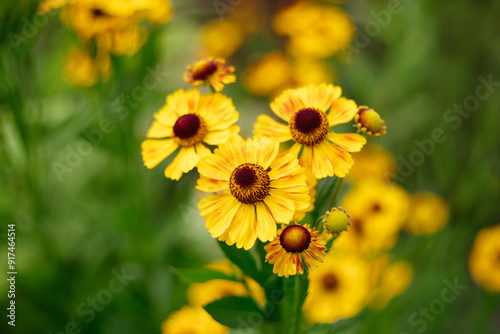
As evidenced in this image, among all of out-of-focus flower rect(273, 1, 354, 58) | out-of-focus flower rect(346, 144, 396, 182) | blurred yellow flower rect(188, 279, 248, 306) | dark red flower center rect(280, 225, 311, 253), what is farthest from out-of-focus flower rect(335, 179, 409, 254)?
out-of-focus flower rect(273, 1, 354, 58)

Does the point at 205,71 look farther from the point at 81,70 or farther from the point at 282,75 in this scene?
the point at 282,75

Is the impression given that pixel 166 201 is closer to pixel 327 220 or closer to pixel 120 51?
pixel 120 51

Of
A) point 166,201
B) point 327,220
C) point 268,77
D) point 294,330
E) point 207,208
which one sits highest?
point 327,220

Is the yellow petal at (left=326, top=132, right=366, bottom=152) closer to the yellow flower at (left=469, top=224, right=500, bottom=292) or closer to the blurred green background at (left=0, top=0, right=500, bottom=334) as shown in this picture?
the blurred green background at (left=0, top=0, right=500, bottom=334)

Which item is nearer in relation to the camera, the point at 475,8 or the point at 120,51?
the point at 120,51

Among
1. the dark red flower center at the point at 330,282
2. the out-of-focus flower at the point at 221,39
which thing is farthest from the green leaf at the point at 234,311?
the out-of-focus flower at the point at 221,39

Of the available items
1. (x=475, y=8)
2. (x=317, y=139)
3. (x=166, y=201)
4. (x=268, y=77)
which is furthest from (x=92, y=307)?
(x=475, y=8)
